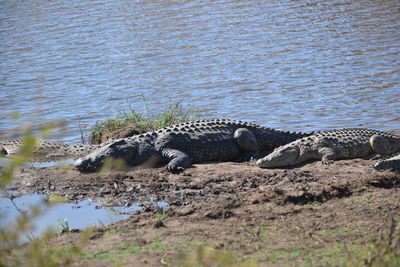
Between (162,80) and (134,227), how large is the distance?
8.66 meters

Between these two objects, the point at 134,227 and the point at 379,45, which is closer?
the point at 134,227

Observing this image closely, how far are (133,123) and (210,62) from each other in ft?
16.4

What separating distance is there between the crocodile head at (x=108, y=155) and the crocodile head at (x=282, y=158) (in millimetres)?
1755

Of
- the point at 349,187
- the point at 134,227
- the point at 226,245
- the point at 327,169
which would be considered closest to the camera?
the point at 226,245

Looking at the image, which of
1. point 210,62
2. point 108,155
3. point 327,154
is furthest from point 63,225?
point 210,62

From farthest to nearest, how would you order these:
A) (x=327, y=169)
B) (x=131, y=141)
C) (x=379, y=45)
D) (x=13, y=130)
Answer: (x=379, y=45) < (x=13, y=130) < (x=131, y=141) < (x=327, y=169)

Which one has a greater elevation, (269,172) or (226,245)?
(226,245)

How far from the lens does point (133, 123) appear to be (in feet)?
35.0

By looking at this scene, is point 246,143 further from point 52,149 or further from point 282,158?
point 52,149

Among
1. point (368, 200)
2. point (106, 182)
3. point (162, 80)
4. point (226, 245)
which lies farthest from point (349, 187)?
point (162, 80)

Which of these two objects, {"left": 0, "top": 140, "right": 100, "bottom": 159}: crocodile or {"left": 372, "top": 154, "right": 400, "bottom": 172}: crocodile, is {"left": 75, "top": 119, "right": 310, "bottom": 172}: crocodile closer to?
{"left": 0, "top": 140, "right": 100, "bottom": 159}: crocodile

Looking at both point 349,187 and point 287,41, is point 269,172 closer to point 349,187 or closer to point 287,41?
point 349,187

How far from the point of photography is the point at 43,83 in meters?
14.6

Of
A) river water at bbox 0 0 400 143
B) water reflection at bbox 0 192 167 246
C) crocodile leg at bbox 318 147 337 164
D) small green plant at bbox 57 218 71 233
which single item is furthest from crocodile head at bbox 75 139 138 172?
crocodile leg at bbox 318 147 337 164
